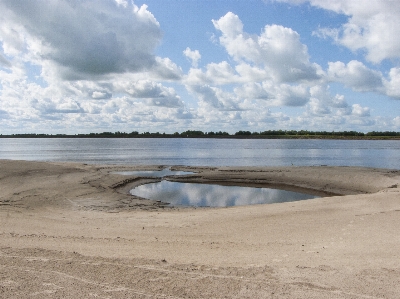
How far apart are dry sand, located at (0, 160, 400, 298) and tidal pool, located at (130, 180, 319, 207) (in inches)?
178

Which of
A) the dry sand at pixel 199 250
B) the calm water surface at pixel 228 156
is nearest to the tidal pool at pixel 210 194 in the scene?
the dry sand at pixel 199 250

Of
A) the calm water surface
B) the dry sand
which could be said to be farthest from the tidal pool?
the calm water surface

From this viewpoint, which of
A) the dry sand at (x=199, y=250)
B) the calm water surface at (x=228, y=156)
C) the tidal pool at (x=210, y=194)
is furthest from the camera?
the calm water surface at (x=228, y=156)

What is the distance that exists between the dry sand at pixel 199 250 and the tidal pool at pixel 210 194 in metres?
4.53

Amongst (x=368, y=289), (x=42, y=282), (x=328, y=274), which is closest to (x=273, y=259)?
(x=328, y=274)

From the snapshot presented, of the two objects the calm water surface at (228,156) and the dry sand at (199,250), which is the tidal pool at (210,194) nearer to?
the dry sand at (199,250)

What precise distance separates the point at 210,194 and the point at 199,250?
62.6 ft

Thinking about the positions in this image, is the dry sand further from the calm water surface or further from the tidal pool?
the calm water surface

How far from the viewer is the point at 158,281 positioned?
23.8 ft

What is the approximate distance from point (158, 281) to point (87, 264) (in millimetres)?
2106

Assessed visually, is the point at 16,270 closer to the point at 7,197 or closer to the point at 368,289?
the point at 368,289

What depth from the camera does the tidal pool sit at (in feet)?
84.6

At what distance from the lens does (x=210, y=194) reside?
29406mm

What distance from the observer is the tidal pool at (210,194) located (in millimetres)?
25797
